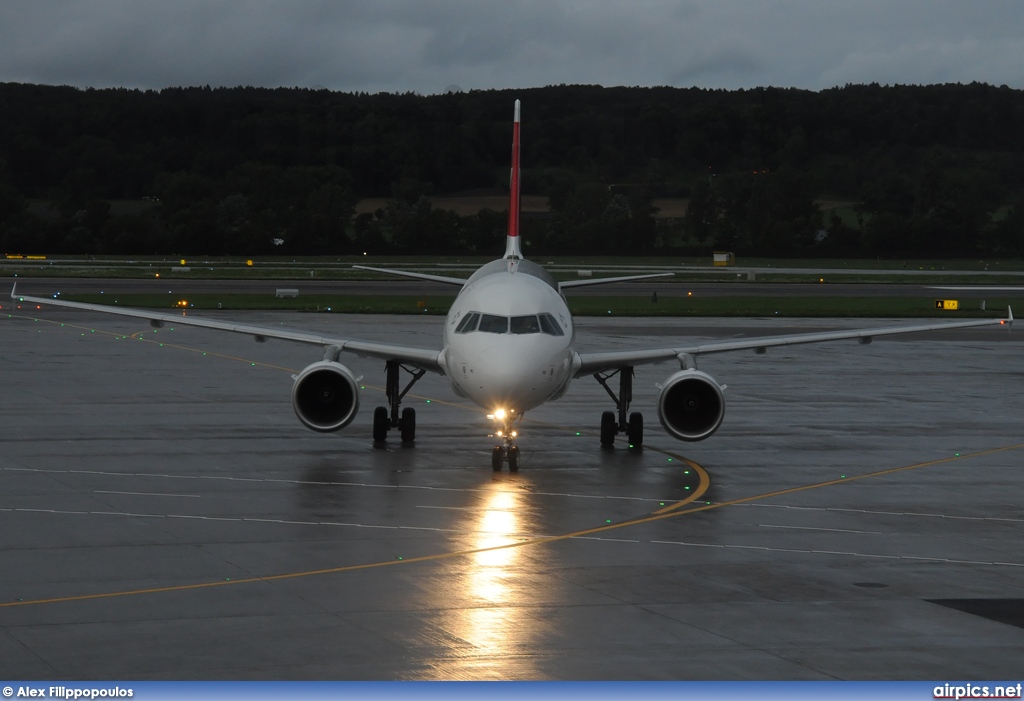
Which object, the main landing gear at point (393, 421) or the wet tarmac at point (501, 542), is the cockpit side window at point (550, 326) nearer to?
the wet tarmac at point (501, 542)

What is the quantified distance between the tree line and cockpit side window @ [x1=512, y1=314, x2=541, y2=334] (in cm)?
9489

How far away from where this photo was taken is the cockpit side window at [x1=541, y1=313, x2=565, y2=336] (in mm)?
22156

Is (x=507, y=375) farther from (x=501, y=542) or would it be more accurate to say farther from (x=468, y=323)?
(x=501, y=542)

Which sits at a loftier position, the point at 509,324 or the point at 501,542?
the point at 509,324

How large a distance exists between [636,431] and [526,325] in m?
4.51

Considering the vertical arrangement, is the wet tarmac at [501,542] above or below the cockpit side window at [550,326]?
below

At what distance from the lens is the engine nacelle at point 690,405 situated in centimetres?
2333

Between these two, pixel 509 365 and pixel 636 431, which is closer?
pixel 509 365

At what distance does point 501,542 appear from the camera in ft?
55.1

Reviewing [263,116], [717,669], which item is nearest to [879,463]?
[717,669]

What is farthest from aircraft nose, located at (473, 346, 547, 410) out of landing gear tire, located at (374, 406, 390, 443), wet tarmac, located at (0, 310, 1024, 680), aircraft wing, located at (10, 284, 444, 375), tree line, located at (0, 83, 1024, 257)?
tree line, located at (0, 83, 1024, 257)

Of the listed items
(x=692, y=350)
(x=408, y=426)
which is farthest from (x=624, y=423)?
(x=408, y=426)

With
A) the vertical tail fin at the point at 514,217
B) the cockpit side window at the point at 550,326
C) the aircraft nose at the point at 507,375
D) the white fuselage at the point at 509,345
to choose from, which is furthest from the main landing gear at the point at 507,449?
the vertical tail fin at the point at 514,217

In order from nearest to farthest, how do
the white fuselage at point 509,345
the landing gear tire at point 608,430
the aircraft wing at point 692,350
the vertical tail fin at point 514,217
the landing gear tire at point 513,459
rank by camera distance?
1. the white fuselage at point 509,345
2. the landing gear tire at point 513,459
3. the aircraft wing at point 692,350
4. the landing gear tire at point 608,430
5. the vertical tail fin at point 514,217
